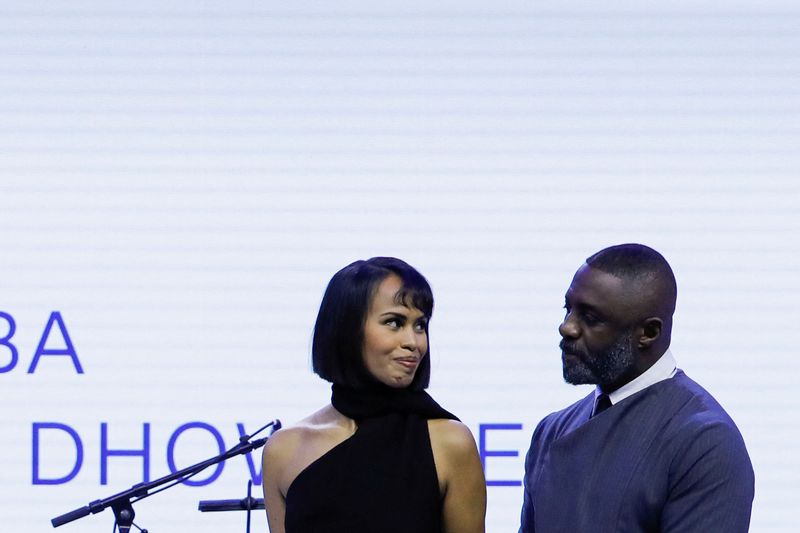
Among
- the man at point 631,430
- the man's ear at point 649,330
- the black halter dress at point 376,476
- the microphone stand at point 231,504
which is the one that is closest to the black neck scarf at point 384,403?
the black halter dress at point 376,476

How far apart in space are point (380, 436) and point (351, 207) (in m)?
1.55

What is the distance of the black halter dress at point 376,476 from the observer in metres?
2.28

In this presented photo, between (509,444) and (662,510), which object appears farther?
(509,444)

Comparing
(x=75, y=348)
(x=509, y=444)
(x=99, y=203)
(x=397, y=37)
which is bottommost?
(x=509, y=444)

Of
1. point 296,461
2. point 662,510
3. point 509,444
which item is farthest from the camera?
point 509,444

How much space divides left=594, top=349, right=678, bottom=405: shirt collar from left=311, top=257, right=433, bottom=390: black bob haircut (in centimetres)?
38

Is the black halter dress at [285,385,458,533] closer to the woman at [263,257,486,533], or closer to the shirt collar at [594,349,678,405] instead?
the woman at [263,257,486,533]

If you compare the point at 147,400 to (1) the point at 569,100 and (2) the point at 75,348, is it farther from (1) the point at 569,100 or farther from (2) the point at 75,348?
(1) the point at 569,100

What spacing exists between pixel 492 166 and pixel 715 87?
0.74 metres

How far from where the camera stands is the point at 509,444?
12.4 ft

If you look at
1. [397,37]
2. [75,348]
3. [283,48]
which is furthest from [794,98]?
[75,348]

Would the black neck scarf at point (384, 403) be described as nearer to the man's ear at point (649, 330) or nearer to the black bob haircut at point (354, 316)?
the black bob haircut at point (354, 316)

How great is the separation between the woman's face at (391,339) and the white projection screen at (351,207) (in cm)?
140

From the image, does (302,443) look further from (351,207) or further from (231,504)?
(351,207)
